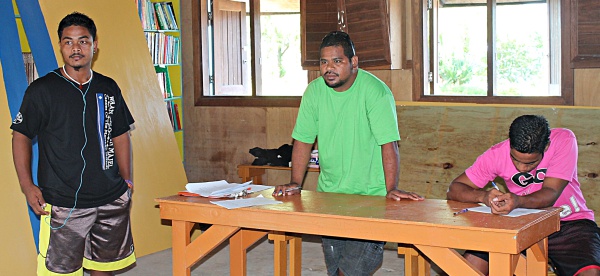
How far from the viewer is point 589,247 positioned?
3.81 meters

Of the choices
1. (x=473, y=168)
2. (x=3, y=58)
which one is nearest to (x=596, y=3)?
(x=473, y=168)

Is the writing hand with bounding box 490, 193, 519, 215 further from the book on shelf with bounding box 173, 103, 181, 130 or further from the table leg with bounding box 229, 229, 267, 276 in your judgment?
the book on shelf with bounding box 173, 103, 181, 130

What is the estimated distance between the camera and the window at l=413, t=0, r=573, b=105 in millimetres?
6219

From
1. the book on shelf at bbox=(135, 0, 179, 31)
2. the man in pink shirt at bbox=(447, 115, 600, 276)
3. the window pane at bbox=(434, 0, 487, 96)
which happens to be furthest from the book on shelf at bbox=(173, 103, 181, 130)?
the man in pink shirt at bbox=(447, 115, 600, 276)

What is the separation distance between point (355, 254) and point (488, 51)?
299 cm

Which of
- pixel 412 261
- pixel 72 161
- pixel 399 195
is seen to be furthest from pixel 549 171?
pixel 72 161

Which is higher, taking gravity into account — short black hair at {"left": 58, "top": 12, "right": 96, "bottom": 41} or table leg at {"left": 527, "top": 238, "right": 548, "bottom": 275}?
short black hair at {"left": 58, "top": 12, "right": 96, "bottom": 41}

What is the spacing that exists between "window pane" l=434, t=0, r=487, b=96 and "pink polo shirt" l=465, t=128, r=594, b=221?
2.61 meters

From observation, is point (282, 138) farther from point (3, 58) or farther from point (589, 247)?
point (589, 247)

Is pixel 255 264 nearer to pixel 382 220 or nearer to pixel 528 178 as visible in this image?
pixel 528 178

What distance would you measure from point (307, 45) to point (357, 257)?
3256 mm

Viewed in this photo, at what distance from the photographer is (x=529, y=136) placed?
362cm

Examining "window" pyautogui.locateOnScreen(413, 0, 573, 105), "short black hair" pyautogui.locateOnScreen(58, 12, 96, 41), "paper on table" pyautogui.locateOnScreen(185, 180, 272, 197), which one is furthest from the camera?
"window" pyautogui.locateOnScreen(413, 0, 573, 105)

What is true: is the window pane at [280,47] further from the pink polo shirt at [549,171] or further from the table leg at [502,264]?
the table leg at [502,264]
